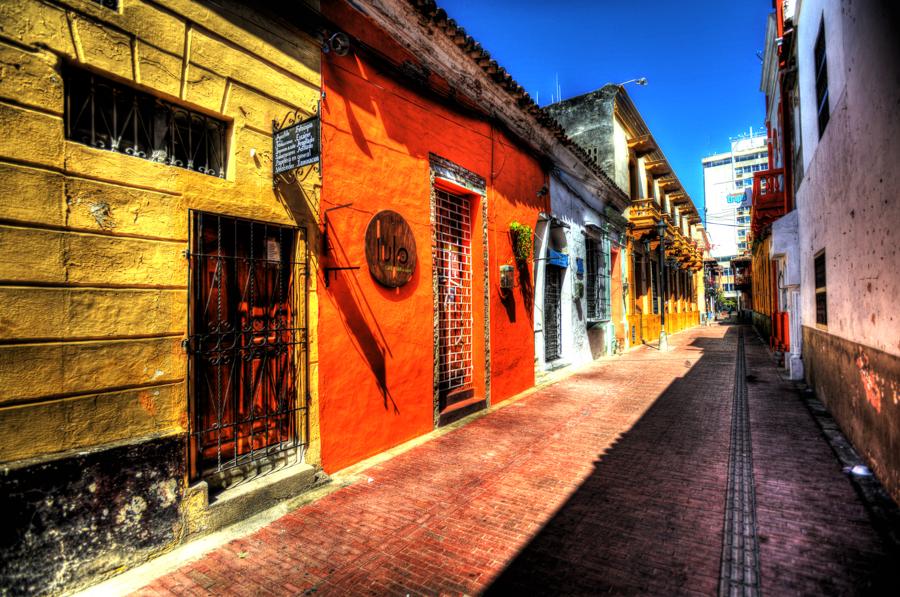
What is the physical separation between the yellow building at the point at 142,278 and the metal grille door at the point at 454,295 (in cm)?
301

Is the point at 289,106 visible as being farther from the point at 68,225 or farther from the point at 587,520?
the point at 587,520

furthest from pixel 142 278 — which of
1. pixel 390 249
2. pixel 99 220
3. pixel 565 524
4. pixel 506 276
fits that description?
pixel 506 276

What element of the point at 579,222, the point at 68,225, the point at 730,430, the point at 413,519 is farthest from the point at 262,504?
the point at 579,222

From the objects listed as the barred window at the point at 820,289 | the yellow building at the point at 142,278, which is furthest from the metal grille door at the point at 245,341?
the barred window at the point at 820,289

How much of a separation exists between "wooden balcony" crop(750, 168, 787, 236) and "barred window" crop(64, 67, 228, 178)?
523 inches

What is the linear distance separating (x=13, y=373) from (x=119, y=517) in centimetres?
124

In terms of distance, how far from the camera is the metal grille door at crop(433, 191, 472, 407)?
7410 millimetres

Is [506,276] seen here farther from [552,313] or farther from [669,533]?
[669,533]

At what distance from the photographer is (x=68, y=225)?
10.0 ft

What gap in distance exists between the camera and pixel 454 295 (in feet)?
25.4

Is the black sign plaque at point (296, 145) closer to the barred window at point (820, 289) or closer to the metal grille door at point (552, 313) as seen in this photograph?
the metal grille door at point (552, 313)

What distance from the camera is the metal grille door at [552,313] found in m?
10.9

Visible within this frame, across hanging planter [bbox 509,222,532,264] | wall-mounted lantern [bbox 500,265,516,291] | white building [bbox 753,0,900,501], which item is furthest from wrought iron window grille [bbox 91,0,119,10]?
hanging planter [bbox 509,222,532,264]

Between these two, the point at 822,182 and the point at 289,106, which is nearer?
the point at 289,106
